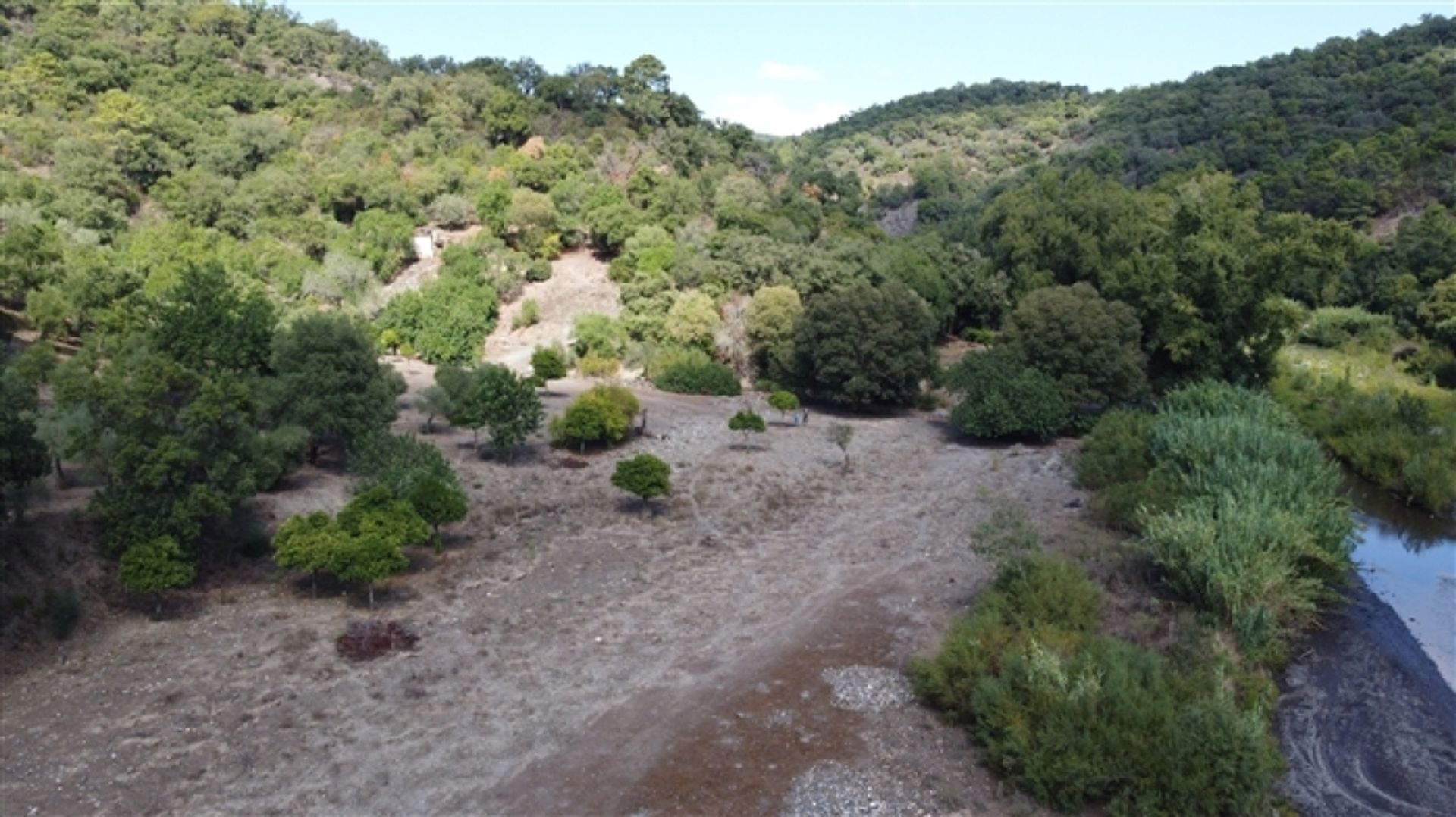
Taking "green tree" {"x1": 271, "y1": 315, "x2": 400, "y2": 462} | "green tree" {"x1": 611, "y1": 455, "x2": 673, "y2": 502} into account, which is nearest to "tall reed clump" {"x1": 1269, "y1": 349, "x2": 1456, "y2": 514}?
"green tree" {"x1": 611, "y1": 455, "x2": 673, "y2": 502}

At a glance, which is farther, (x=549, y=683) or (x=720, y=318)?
(x=720, y=318)

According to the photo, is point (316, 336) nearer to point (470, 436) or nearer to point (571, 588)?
point (470, 436)

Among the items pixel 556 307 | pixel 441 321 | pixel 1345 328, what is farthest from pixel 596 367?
pixel 1345 328

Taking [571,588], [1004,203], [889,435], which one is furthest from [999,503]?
[1004,203]

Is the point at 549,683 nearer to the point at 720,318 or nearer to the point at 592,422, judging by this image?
the point at 592,422

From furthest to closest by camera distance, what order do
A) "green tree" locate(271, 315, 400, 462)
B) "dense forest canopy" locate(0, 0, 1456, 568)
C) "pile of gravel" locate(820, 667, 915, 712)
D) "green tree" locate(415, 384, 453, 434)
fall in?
"green tree" locate(415, 384, 453, 434) < "dense forest canopy" locate(0, 0, 1456, 568) < "green tree" locate(271, 315, 400, 462) < "pile of gravel" locate(820, 667, 915, 712)

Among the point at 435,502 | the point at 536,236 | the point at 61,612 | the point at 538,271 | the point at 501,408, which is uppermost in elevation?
the point at 536,236

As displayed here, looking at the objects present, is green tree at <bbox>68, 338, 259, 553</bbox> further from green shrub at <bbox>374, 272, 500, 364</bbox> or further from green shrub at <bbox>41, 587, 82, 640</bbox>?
green shrub at <bbox>374, 272, 500, 364</bbox>
